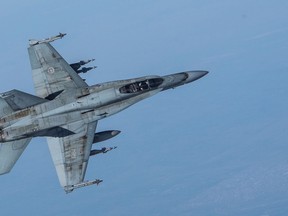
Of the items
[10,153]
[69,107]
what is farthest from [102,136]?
[10,153]

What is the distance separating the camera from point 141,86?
56.2 m

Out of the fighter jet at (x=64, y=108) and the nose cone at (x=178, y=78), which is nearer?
the fighter jet at (x=64, y=108)

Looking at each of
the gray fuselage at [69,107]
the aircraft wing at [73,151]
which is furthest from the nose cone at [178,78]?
the aircraft wing at [73,151]

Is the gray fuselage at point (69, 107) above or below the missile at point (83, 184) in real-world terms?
above

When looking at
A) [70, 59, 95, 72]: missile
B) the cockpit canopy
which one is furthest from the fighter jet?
[70, 59, 95, 72]: missile

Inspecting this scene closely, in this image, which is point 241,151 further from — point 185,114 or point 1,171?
point 1,171

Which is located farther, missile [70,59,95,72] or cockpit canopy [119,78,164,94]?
missile [70,59,95,72]

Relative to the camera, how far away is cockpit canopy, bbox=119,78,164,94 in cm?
5594

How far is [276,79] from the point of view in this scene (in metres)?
152

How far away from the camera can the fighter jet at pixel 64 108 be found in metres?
56.1

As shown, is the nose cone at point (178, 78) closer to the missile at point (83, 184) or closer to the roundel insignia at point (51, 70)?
the roundel insignia at point (51, 70)

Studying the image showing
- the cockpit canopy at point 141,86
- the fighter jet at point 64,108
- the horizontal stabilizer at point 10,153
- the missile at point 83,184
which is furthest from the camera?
the horizontal stabilizer at point 10,153

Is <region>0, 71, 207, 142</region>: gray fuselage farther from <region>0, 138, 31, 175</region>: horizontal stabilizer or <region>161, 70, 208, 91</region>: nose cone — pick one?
<region>0, 138, 31, 175</region>: horizontal stabilizer

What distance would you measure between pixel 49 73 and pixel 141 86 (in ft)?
27.7
